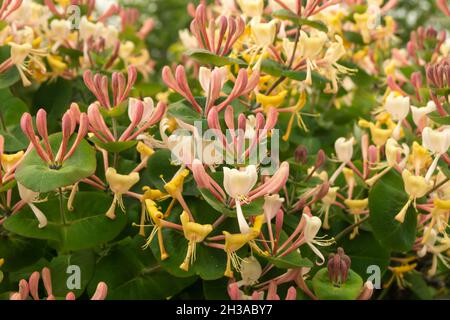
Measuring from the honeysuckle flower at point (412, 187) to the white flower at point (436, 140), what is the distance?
0.06 meters

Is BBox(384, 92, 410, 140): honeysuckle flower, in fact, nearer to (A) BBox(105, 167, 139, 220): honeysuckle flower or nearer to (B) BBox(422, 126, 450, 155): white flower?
(B) BBox(422, 126, 450, 155): white flower

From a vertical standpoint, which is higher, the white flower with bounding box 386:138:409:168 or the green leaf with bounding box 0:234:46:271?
the white flower with bounding box 386:138:409:168

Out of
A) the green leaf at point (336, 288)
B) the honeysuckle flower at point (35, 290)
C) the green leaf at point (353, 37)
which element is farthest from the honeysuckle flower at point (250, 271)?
the green leaf at point (353, 37)

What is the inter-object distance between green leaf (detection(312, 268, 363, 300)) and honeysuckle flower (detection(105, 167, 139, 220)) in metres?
0.35

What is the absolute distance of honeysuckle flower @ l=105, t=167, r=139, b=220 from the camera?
114 centimetres

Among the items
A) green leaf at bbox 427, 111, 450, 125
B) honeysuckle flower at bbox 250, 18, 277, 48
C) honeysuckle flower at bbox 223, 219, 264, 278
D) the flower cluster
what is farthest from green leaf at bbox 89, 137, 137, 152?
green leaf at bbox 427, 111, 450, 125

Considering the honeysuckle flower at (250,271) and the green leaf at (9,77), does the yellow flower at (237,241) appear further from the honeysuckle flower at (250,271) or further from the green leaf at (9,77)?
the green leaf at (9,77)

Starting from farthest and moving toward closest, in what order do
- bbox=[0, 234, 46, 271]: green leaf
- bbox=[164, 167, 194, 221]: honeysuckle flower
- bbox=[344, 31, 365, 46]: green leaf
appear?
bbox=[344, 31, 365, 46]: green leaf
bbox=[0, 234, 46, 271]: green leaf
bbox=[164, 167, 194, 221]: honeysuckle flower

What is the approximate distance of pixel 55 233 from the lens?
1163mm

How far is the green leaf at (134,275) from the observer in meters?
1.23

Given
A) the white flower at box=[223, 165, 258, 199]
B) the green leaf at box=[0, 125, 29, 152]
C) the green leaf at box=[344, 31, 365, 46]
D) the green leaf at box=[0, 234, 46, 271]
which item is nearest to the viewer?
the white flower at box=[223, 165, 258, 199]
